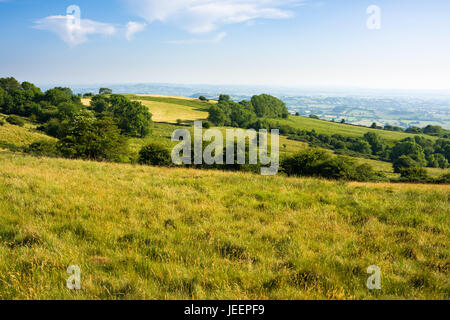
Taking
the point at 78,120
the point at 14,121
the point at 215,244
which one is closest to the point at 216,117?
the point at 14,121

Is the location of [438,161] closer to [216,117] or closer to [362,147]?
[362,147]

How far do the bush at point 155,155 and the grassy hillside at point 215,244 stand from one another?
2259cm

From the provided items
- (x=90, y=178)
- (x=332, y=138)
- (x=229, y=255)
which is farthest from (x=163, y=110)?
(x=229, y=255)

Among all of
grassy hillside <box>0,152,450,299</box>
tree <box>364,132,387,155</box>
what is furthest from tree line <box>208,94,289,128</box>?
grassy hillside <box>0,152,450,299</box>

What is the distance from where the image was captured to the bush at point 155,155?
3134cm

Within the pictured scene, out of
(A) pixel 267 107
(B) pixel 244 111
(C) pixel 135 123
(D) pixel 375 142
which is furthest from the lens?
(A) pixel 267 107

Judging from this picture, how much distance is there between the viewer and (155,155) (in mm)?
32188

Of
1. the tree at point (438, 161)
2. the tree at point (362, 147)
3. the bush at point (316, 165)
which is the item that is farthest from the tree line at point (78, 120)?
the tree at point (438, 161)

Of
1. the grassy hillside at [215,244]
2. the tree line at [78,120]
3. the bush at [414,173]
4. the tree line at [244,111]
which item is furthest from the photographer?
the tree line at [244,111]

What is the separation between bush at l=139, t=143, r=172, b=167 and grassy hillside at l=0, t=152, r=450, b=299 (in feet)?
74.1

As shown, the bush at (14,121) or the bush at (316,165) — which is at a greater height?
the bush at (14,121)

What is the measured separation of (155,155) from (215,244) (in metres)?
28.9

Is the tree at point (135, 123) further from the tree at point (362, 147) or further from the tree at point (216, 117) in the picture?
the tree at point (362, 147)
